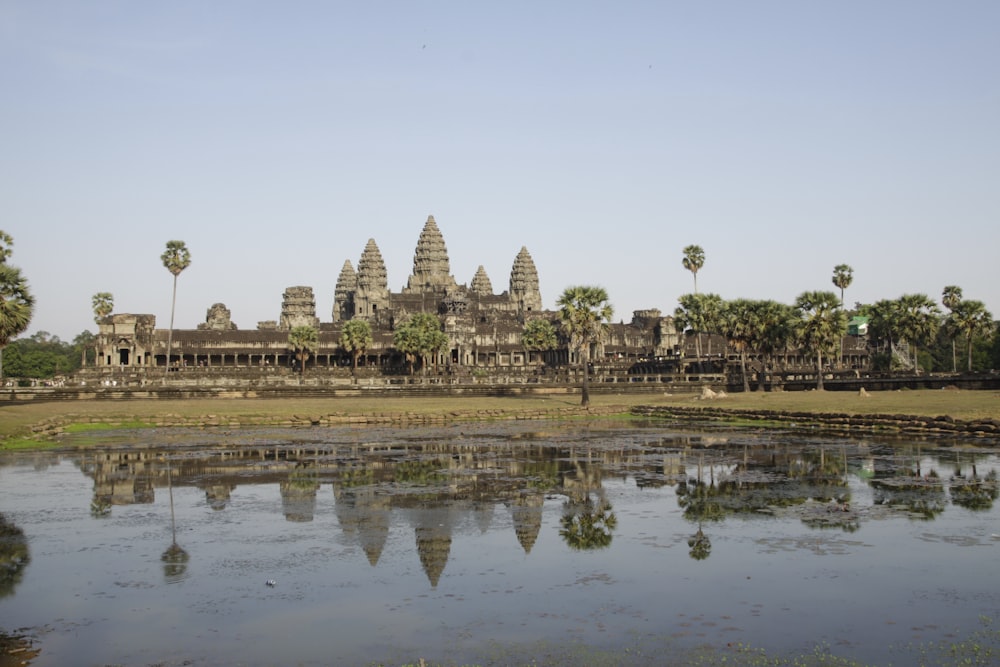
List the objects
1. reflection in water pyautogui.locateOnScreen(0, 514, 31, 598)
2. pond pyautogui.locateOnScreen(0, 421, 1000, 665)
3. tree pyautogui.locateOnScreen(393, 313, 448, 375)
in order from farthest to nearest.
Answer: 1. tree pyautogui.locateOnScreen(393, 313, 448, 375)
2. reflection in water pyautogui.locateOnScreen(0, 514, 31, 598)
3. pond pyautogui.locateOnScreen(0, 421, 1000, 665)

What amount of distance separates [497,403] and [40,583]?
5696 cm

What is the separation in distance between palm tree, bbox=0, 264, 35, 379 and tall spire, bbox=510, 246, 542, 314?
14757 cm

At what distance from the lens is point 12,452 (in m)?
37.4

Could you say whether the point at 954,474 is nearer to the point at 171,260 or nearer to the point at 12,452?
→ the point at 12,452

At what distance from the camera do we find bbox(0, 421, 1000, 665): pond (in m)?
12.5

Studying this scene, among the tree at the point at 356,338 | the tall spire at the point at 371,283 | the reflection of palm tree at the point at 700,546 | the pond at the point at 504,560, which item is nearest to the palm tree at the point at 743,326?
the pond at the point at 504,560

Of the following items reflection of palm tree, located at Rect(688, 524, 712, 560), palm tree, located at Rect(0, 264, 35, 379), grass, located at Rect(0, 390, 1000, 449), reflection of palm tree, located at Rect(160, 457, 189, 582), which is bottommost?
reflection of palm tree, located at Rect(160, 457, 189, 582)

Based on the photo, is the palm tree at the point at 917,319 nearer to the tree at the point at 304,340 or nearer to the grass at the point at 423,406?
the grass at the point at 423,406

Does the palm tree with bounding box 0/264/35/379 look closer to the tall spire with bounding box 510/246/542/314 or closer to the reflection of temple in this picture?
the reflection of temple

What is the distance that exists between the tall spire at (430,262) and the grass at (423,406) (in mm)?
111056

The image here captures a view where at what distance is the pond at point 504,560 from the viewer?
12.5 metres

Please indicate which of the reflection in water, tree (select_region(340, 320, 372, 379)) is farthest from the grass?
tree (select_region(340, 320, 372, 379))

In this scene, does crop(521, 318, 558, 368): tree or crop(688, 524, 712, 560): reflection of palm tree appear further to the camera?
crop(521, 318, 558, 368): tree

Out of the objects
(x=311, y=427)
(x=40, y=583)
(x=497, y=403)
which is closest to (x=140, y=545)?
(x=40, y=583)
